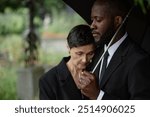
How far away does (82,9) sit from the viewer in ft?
16.9

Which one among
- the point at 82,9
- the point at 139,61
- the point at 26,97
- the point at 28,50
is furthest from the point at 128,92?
the point at 28,50

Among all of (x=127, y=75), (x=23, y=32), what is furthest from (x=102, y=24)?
(x=23, y=32)

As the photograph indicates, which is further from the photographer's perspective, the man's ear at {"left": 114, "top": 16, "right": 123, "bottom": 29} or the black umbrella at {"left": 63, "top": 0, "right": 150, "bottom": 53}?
the black umbrella at {"left": 63, "top": 0, "right": 150, "bottom": 53}

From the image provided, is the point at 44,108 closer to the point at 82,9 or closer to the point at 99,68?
the point at 99,68

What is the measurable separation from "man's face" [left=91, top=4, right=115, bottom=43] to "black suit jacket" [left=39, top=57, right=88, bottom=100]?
32cm

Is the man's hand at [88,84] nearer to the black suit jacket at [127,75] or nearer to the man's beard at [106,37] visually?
the black suit jacket at [127,75]

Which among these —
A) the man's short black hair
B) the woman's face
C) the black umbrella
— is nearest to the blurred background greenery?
the black umbrella

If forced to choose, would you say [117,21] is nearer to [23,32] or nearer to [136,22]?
[136,22]

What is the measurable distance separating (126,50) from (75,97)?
0.48m

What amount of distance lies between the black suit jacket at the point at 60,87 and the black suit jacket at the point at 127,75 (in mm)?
189

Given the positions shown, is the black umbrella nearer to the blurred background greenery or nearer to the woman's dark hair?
the woman's dark hair

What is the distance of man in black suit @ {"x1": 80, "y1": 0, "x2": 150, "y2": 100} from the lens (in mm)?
4441

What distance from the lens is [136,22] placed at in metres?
5.02

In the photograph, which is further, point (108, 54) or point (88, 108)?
point (108, 54)
